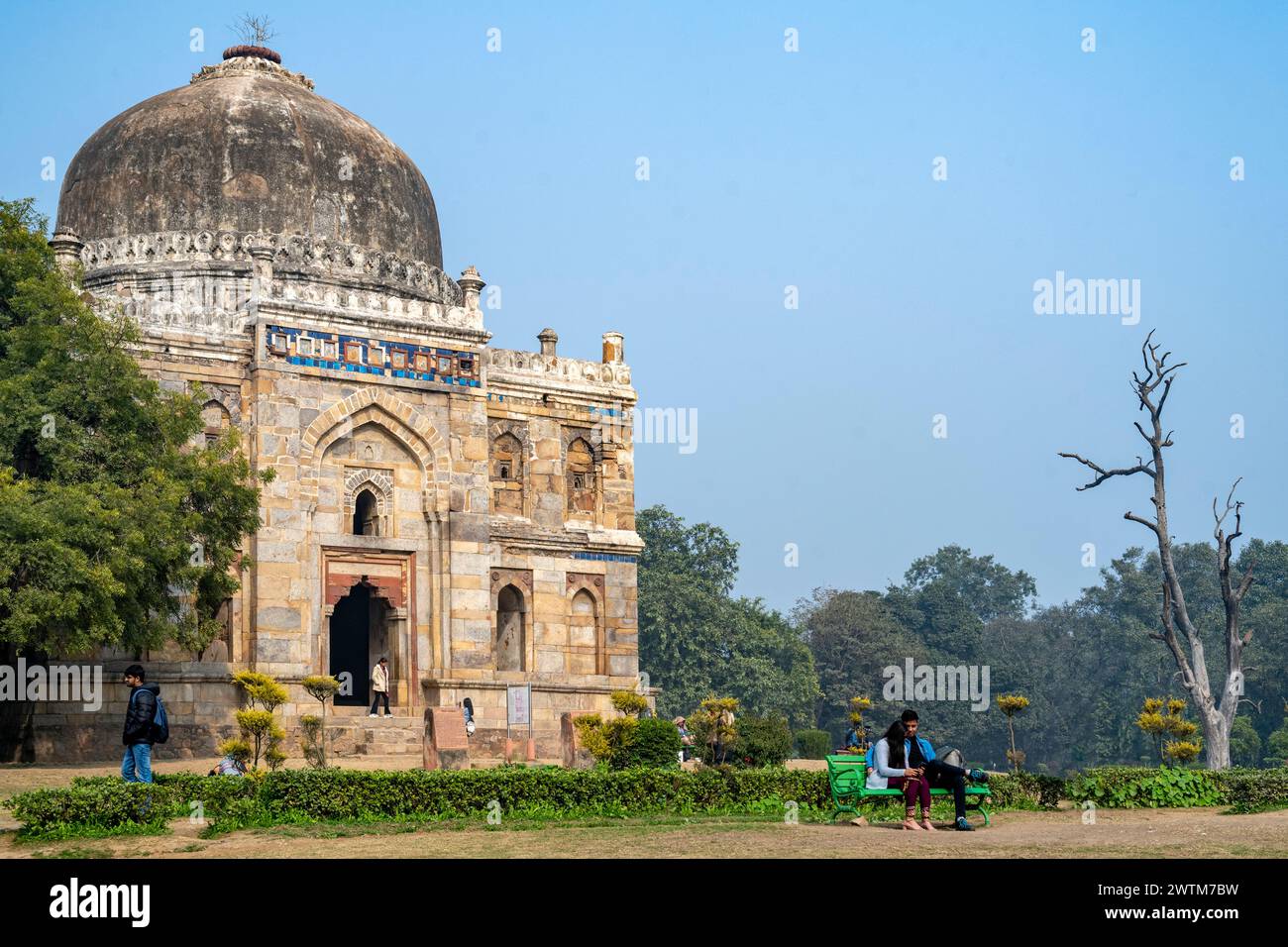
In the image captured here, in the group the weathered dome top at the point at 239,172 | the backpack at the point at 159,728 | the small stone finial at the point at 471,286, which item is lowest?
the backpack at the point at 159,728

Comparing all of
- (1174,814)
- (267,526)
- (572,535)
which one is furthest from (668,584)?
(1174,814)

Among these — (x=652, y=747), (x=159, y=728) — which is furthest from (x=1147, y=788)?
(x=159, y=728)

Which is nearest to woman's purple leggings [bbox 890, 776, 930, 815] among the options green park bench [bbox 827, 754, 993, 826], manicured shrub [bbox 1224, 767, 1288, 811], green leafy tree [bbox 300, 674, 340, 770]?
green park bench [bbox 827, 754, 993, 826]

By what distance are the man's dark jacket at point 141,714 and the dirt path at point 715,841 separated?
0.97m

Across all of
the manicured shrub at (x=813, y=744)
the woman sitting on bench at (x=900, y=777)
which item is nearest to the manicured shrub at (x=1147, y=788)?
the woman sitting on bench at (x=900, y=777)

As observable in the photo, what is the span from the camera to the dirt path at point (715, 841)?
13.9m

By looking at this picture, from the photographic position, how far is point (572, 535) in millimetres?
34406

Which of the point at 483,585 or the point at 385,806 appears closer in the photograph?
the point at 385,806

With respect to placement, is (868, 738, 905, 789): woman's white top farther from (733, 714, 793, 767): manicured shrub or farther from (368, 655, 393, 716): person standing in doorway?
(368, 655, 393, 716): person standing in doorway

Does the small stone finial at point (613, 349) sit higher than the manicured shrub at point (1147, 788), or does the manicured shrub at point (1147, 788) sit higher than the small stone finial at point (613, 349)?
the small stone finial at point (613, 349)

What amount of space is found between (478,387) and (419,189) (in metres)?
5.87

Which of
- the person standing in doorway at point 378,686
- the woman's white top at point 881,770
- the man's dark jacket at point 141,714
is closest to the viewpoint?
the woman's white top at point 881,770

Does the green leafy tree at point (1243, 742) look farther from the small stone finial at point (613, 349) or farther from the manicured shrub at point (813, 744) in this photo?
the small stone finial at point (613, 349)
